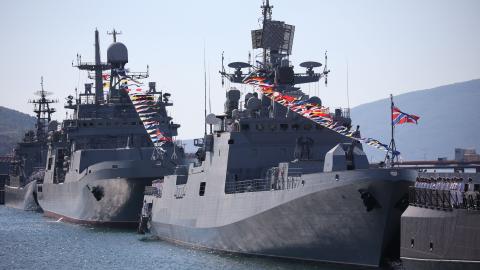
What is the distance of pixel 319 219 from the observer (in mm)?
29969

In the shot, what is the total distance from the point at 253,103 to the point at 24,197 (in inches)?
2165

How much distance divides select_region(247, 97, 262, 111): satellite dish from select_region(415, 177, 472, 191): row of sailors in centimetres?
959

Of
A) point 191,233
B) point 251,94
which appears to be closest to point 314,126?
point 251,94

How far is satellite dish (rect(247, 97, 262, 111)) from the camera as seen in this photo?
38625 mm

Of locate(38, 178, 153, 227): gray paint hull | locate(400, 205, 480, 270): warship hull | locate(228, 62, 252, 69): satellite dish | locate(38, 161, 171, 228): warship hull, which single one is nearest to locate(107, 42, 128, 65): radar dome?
locate(38, 178, 153, 227): gray paint hull

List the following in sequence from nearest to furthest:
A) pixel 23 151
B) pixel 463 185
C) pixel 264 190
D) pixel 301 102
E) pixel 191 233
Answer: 1. pixel 463 185
2. pixel 264 190
3. pixel 301 102
4. pixel 191 233
5. pixel 23 151

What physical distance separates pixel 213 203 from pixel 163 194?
950cm

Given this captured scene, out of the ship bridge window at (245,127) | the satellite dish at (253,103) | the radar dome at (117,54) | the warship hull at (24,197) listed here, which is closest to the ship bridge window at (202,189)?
the ship bridge window at (245,127)

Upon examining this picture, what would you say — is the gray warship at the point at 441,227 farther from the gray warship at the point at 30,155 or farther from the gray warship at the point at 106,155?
the gray warship at the point at 30,155

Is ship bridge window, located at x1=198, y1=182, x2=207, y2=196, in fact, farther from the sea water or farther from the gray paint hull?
the gray paint hull

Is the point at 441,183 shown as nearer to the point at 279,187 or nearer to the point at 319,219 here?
the point at 319,219

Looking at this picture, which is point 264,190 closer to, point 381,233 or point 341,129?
point 341,129

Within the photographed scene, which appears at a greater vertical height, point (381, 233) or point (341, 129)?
point (341, 129)

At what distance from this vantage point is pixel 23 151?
9625 centimetres
